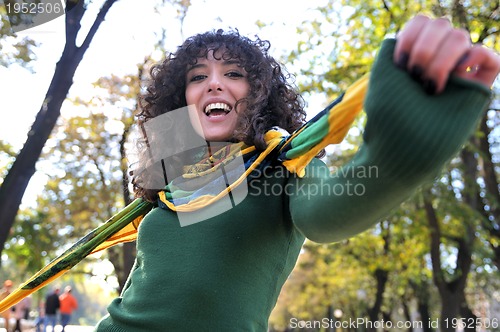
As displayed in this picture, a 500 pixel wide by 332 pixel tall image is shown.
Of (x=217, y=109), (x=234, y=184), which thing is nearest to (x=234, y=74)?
(x=217, y=109)

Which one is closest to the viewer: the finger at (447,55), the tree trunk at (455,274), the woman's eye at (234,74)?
the finger at (447,55)

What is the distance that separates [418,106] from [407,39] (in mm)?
115

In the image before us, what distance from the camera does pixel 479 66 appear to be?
101cm

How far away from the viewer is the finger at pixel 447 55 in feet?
3.19

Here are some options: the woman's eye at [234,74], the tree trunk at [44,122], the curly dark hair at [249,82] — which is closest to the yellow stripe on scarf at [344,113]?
the curly dark hair at [249,82]

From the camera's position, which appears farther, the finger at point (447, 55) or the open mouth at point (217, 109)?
the open mouth at point (217, 109)

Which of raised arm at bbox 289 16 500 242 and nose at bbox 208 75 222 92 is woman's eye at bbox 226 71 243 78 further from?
raised arm at bbox 289 16 500 242

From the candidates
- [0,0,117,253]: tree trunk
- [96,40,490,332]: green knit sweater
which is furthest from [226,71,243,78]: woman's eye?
[0,0,117,253]: tree trunk

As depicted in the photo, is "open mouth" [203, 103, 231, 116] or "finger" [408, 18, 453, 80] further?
"open mouth" [203, 103, 231, 116]

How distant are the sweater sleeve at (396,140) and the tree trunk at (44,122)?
152 inches

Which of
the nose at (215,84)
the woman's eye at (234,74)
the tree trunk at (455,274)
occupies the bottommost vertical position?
the tree trunk at (455,274)

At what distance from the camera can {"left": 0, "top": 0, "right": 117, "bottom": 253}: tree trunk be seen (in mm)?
4504

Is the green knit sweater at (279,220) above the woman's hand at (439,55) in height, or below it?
below

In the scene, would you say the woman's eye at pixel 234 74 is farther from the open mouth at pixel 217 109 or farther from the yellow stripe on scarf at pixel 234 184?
the yellow stripe on scarf at pixel 234 184
